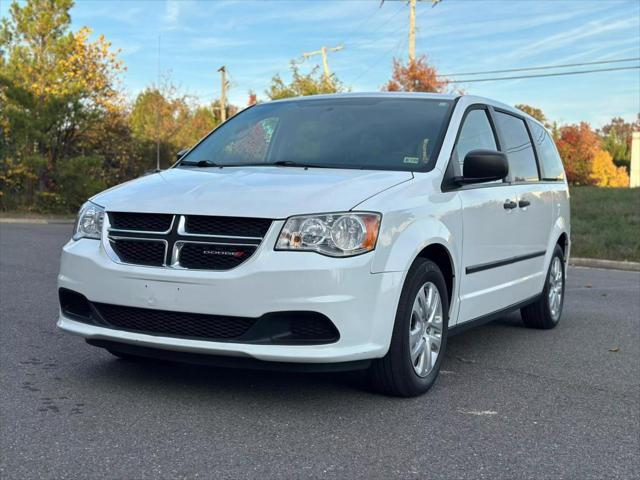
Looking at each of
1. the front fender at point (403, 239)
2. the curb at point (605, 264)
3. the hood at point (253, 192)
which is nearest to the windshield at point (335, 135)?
the hood at point (253, 192)

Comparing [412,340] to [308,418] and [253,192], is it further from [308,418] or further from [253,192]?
[253,192]

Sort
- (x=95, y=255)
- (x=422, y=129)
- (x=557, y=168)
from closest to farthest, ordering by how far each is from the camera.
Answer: (x=95, y=255), (x=422, y=129), (x=557, y=168)

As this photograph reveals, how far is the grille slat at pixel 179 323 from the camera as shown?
157 inches

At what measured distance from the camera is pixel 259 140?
18.5 ft

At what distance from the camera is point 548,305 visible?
7039mm

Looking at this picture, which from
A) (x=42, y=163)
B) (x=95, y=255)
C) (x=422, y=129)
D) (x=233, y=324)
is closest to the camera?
(x=233, y=324)

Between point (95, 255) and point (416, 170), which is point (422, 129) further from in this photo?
point (95, 255)

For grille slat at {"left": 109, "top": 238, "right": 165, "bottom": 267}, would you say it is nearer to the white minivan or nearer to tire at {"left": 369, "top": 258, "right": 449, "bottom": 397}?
the white minivan

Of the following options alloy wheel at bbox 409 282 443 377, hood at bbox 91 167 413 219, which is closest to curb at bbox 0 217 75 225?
hood at bbox 91 167 413 219

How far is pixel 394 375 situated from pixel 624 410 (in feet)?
4.40

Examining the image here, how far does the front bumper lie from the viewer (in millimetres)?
3891

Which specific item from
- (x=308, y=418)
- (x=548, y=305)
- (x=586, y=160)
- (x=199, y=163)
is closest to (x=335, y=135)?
(x=199, y=163)

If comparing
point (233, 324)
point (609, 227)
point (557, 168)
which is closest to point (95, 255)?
point (233, 324)

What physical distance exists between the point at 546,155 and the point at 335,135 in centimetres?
274
